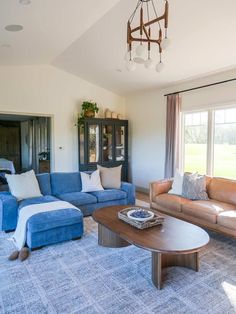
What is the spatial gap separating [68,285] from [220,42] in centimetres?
372

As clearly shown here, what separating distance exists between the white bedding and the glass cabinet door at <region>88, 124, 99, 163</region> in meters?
2.78

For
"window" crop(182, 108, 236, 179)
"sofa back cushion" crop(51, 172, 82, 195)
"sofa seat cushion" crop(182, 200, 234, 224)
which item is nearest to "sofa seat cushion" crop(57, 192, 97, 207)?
"sofa back cushion" crop(51, 172, 82, 195)

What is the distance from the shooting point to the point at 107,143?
658 cm

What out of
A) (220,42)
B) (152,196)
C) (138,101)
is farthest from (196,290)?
(138,101)

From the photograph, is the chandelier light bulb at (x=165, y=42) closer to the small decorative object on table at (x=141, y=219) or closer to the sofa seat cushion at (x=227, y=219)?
the small decorative object on table at (x=141, y=219)

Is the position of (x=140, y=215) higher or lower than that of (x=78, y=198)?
higher

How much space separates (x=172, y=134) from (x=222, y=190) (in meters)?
1.84

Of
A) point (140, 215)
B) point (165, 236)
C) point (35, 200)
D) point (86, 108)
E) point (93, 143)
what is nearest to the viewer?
point (165, 236)

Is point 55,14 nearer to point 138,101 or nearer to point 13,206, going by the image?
point 13,206

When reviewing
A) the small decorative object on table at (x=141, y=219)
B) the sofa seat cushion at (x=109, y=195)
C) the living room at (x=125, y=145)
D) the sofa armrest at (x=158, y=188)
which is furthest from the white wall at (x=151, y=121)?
the small decorative object on table at (x=141, y=219)

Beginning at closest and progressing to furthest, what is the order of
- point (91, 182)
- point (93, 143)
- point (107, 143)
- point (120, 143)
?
1. point (91, 182)
2. point (93, 143)
3. point (107, 143)
4. point (120, 143)

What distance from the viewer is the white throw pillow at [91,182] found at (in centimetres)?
458

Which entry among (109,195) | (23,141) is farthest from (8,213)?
(23,141)

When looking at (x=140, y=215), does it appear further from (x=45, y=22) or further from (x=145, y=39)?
(x=45, y=22)
